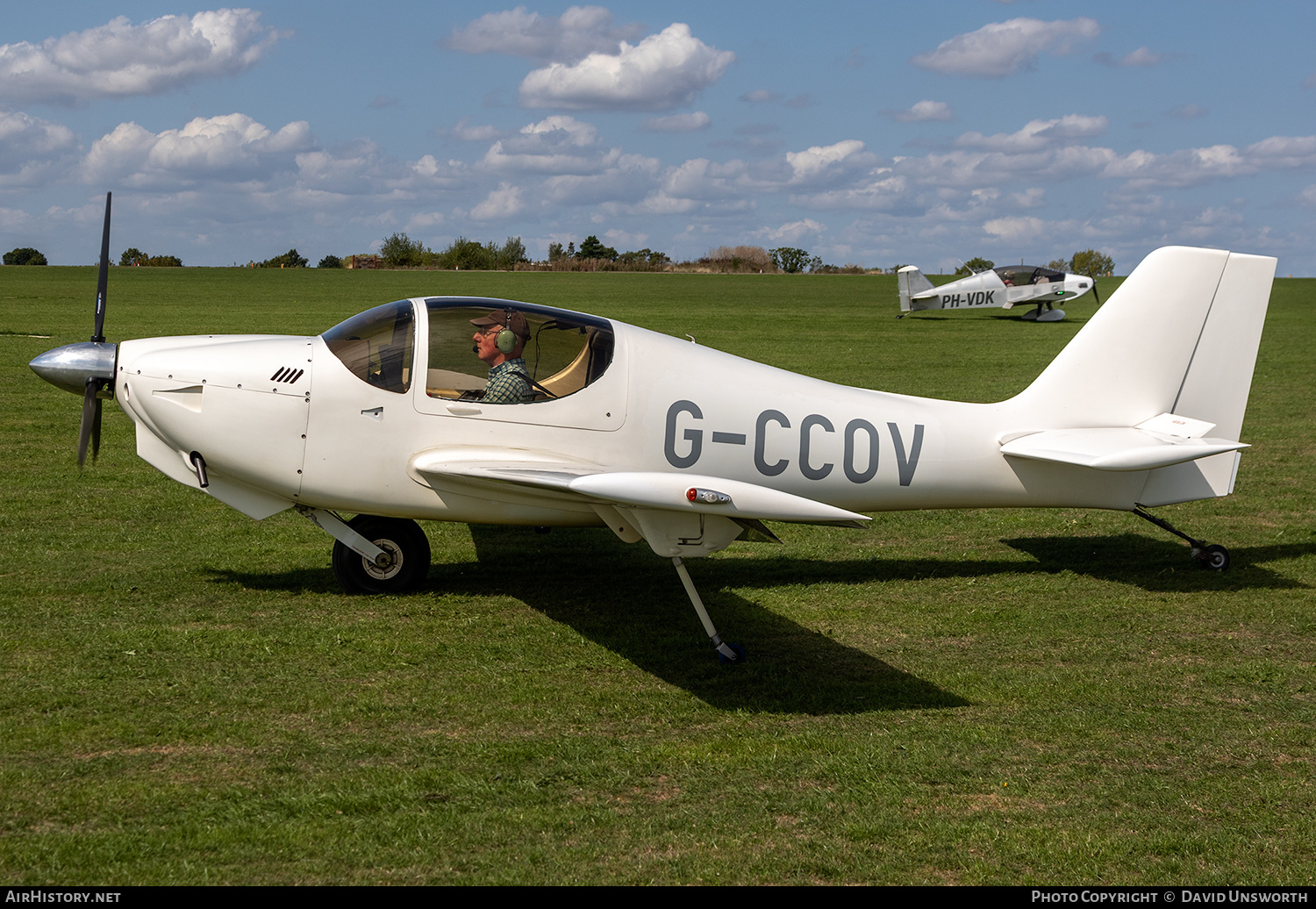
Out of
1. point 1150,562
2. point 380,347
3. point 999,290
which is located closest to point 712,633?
point 380,347

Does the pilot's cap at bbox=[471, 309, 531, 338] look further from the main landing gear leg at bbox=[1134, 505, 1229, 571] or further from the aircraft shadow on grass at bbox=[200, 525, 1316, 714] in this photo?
the main landing gear leg at bbox=[1134, 505, 1229, 571]

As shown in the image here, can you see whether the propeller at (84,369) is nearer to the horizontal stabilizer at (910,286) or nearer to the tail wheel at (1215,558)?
the tail wheel at (1215,558)

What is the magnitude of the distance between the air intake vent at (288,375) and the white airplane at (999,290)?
37.8m

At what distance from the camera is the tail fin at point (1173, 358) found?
794cm

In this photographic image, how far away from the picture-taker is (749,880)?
385 cm

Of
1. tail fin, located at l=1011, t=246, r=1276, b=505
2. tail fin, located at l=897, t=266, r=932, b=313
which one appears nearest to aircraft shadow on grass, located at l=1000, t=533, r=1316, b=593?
tail fin, located at l=1011, t=246, r=1276, b=505

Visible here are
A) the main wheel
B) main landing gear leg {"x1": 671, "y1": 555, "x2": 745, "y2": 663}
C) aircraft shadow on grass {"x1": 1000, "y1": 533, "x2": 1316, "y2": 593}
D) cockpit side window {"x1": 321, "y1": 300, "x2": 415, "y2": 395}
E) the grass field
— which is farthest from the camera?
aircraft shadow on grass {"x1": 1000, "y1": 533, "x2": 1316, "y2": 593}

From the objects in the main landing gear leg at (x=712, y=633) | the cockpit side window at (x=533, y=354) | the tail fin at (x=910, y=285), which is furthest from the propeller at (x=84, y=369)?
the tail fin at (x=910, y=285)

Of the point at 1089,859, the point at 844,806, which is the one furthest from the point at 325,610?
the point at 1089,859

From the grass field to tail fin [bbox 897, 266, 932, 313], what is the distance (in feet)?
107

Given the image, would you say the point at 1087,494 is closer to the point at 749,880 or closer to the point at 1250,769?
the point at 1250,769

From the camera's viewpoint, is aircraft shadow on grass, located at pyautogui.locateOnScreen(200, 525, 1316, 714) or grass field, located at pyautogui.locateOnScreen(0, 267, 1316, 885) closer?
grass field, located at pyautogui.locateOnScreen(0, 267, 1316, 885)

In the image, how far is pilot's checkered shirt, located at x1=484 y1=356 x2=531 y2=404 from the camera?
22.3 ft

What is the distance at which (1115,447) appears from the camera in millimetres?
7430
